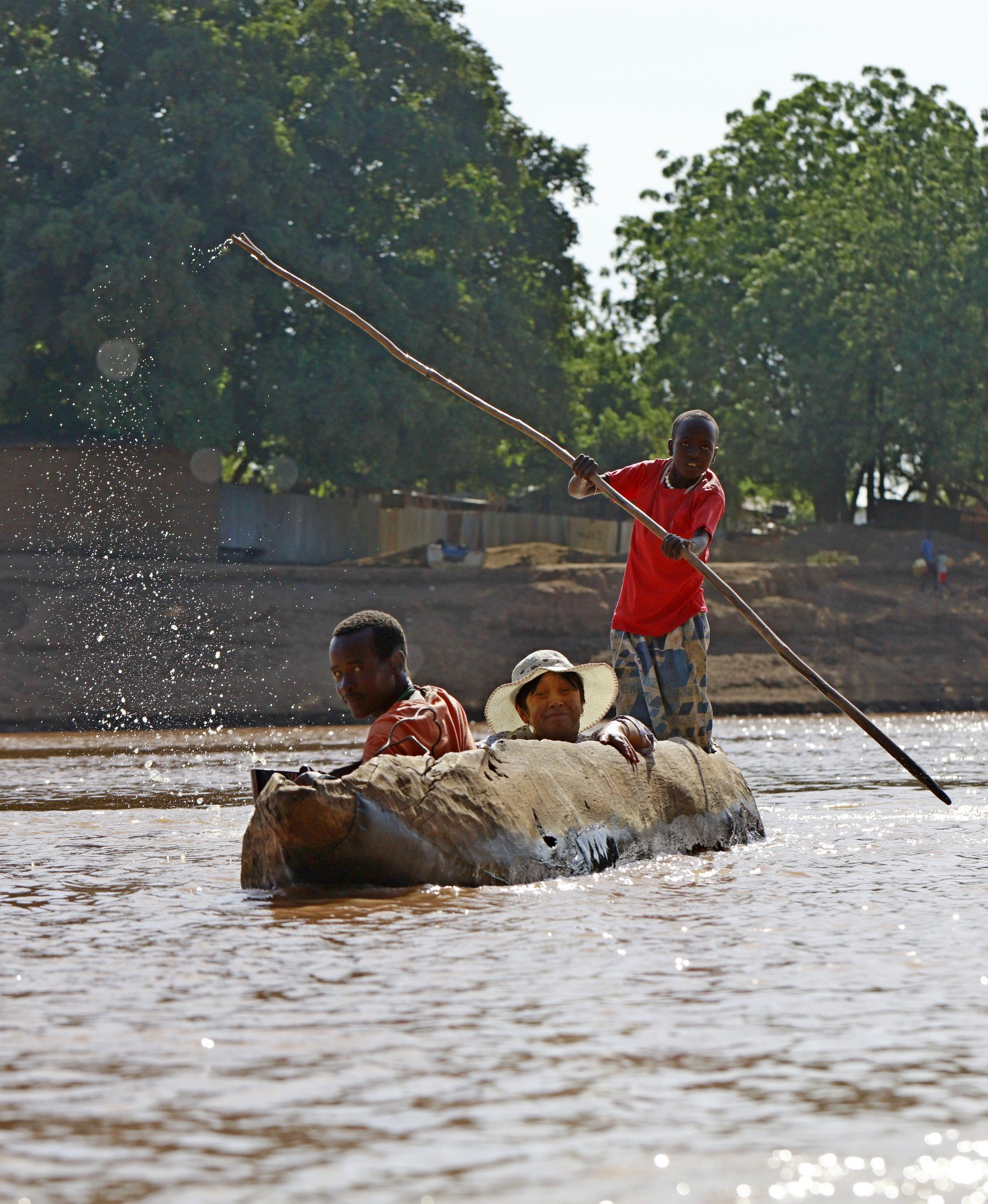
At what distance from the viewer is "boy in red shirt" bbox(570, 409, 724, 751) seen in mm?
7383

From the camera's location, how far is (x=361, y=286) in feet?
97.0

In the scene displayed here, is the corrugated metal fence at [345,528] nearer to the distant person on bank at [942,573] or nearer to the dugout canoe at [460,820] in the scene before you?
the distant person on bank at [942,573]

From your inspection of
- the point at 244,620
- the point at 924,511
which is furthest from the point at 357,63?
the point at 924,511

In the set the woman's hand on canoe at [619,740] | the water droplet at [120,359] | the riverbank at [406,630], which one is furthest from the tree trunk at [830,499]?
the woman's hand on canoe at [619,740]

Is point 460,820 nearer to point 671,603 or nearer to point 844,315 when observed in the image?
point 671,603

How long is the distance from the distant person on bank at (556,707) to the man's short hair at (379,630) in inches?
37.8

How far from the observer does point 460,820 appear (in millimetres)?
5625

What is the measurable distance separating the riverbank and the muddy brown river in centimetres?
1530

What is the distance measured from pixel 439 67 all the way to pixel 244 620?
1520 centimetres

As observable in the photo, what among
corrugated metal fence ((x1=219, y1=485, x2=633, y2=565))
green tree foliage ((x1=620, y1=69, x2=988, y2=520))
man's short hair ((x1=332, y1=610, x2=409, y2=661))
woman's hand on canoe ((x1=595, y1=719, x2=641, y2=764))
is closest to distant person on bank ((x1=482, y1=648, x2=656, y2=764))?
woman's hand on canoe ((x1=595, y1=719, x2=641, y2=764))

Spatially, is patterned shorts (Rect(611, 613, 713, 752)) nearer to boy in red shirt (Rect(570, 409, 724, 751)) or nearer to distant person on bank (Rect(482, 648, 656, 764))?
boy in red shirt (Rect(570, 409, 724, 751))

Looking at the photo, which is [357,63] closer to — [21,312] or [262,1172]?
[21,312]

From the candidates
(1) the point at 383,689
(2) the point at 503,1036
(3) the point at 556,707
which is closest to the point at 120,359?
(3) the point at 556,707

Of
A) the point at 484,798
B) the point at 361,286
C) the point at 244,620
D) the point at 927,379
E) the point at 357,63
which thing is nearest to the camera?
the point at 484,798
